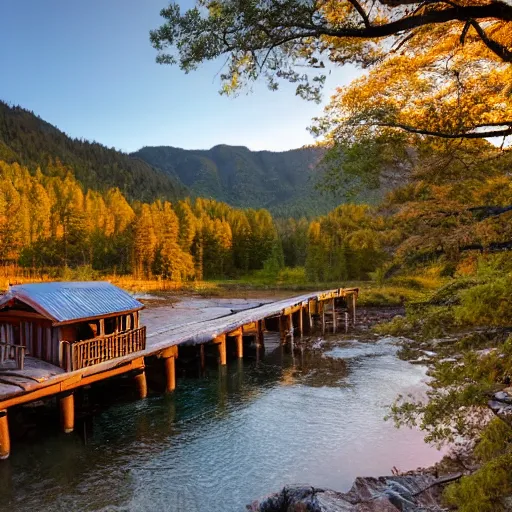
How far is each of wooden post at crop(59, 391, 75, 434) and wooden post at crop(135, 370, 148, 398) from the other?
13.1 ft

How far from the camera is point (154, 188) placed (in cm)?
18138

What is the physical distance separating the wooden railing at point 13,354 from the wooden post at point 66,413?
1.81 meters

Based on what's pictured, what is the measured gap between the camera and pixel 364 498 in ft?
35.3

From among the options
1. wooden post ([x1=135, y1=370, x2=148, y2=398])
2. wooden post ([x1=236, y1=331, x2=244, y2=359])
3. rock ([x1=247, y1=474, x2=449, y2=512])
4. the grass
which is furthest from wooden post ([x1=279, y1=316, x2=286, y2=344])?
the grass

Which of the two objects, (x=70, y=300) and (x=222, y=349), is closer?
(x=70, y=300)

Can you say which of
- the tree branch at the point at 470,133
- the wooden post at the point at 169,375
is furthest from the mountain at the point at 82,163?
the tree branch at the point at 470,133

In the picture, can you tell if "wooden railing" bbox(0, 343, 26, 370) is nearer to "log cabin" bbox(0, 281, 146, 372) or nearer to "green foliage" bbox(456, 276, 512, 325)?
"log cabin" bbox(0, 281, 146, 372)

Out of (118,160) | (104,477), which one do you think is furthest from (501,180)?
(118,160)

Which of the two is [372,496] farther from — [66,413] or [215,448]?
[66,413]

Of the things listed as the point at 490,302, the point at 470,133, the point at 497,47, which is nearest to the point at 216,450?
the point at 490,302

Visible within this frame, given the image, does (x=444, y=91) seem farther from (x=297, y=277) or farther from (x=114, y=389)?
(x=297, y=277)

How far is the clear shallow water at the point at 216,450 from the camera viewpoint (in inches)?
481

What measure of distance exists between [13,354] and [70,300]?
2745 mm

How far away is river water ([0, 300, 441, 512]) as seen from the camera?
1224 cm
